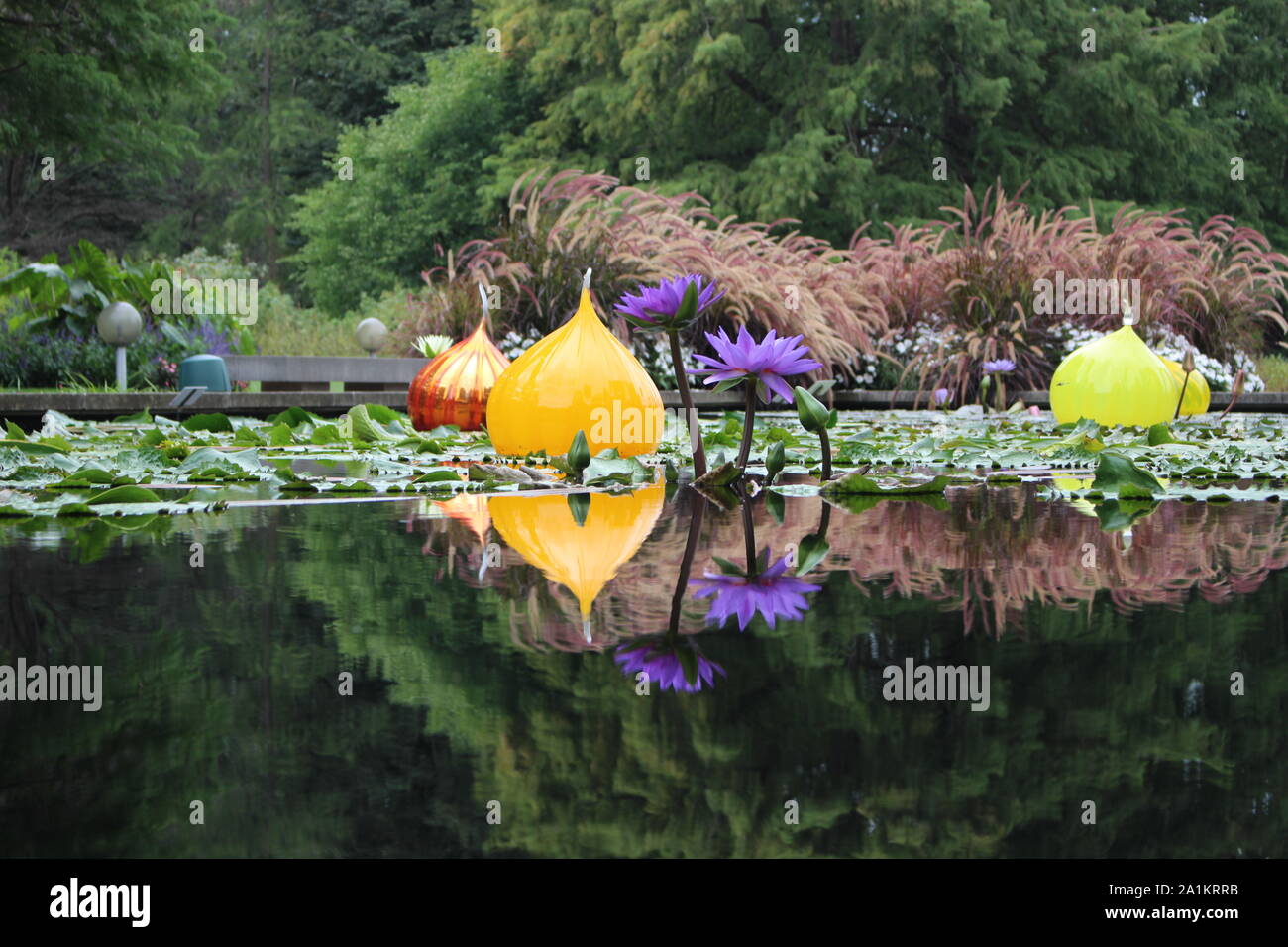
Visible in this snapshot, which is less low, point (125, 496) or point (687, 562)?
point (125, 496)

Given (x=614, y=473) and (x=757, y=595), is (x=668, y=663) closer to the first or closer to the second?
(x=757, y=595)

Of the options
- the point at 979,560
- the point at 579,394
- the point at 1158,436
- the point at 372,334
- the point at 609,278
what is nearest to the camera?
the point at 979,560

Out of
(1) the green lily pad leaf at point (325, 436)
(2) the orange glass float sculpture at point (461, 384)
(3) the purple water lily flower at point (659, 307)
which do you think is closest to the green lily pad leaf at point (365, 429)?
(1) the green lily pad leaf at point (325, 436)

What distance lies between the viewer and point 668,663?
3.34 feet

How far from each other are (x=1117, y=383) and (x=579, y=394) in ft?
7.63

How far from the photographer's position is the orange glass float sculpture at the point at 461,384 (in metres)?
4.54

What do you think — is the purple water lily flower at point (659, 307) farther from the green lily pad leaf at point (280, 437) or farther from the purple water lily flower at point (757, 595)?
the green lily pad leaf at point (280, 437)

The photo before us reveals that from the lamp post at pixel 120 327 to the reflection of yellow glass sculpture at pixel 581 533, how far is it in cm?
488

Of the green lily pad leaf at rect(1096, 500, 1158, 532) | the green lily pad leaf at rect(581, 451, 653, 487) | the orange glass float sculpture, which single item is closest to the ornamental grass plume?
the green lily pad leaf at rect(581, 451, 653, 487)

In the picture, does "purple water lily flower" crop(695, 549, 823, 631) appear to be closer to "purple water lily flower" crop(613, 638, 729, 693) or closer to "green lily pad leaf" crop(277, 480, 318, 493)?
"purple water lily flower" crop(613, 638, 729, 693)

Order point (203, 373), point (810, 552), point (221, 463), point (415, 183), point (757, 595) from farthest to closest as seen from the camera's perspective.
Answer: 1. point (415, 183)
2. point (203, 373)
3. point (221, 463)
4. point (810, 552)
5. point (757, 595)

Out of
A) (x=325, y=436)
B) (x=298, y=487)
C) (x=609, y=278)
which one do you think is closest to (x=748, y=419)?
(x=298, y=487)

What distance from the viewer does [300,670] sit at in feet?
3.25
